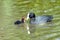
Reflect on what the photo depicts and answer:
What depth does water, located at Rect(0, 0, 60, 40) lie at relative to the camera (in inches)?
425

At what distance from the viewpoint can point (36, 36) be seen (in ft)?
35.1

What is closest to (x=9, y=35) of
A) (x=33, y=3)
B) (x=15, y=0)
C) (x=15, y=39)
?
(x=15, y=39)

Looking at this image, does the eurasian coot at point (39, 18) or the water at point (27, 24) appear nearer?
the water at point (27, 24)

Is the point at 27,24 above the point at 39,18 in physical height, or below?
below

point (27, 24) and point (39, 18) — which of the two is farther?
point (39, 18)

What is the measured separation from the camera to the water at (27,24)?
1079 centimetres

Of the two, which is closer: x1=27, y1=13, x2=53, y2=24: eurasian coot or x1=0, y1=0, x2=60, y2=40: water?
x1=0, y1=0, x2=60, y2=40: water

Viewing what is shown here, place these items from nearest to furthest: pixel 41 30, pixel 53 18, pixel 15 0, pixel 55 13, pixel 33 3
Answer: pixel 41 30
pixel 53 18
pixel 55 13
pixel 33 3
pixel 15 0

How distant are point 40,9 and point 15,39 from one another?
531 cm

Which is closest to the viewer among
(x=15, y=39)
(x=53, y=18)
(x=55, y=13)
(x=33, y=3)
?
(x=15, y=39)

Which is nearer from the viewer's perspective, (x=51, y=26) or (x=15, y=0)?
(x=51, y=26)

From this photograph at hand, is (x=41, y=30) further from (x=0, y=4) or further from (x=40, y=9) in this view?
(x=0, y=4)

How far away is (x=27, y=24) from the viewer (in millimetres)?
12852

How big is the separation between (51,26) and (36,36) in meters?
1.46
